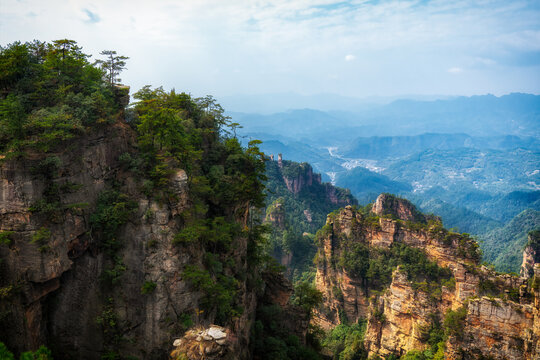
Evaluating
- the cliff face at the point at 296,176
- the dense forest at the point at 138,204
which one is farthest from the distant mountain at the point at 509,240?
the dense forest at the point at 138,204

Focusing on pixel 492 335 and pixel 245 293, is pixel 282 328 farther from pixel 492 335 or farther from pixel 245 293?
pixel 492 335

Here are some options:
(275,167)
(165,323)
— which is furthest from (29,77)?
(275,167)

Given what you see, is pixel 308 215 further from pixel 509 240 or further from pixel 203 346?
pixel 203 346

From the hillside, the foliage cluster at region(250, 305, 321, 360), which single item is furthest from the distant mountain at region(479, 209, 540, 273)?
the hillside

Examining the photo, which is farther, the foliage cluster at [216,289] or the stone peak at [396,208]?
the stone peak at [396,208]

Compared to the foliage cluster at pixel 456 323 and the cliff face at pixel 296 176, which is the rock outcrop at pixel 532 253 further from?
the cliff face at pixel 296 176
